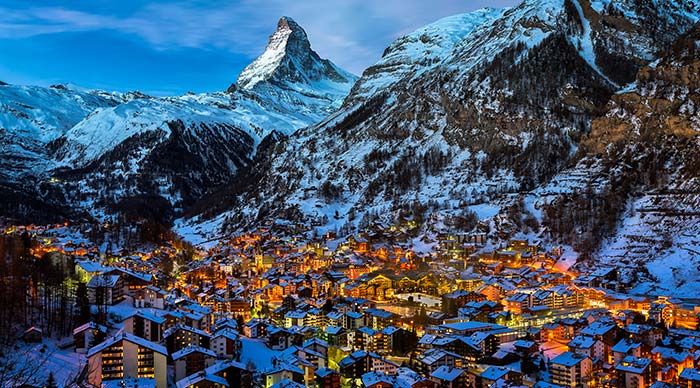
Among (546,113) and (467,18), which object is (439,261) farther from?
(467,18)

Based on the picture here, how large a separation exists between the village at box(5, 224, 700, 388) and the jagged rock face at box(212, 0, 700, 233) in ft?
69.2

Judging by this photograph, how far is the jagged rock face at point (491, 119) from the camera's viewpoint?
310 feet

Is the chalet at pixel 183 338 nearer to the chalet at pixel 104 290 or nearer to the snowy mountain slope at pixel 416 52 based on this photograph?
the chalet at pixel 104 290

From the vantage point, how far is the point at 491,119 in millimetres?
101000

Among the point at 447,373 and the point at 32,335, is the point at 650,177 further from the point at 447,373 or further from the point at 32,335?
the point at 32,335

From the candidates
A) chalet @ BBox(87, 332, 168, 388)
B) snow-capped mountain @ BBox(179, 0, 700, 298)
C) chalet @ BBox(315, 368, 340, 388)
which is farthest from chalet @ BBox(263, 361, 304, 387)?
snow-capped mountain @ BBox(179, 0, 700, 298)

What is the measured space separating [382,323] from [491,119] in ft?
193

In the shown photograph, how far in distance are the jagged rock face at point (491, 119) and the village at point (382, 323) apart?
21.1m

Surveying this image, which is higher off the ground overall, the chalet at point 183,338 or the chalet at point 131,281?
the chalet at point 131,281

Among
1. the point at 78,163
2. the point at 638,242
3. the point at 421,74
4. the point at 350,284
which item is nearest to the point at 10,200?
the point at 78,163

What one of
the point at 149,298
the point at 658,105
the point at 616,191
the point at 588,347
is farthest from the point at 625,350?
the point at 658,105

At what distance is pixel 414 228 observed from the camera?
275ft

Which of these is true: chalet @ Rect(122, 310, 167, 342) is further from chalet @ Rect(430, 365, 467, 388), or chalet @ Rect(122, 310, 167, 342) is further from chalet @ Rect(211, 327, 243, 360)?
chalet @ Rect(430, 365, 467, 388)

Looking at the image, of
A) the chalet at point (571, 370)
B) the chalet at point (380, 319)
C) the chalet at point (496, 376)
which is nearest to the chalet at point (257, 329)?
the chalet at point (380, 319)
